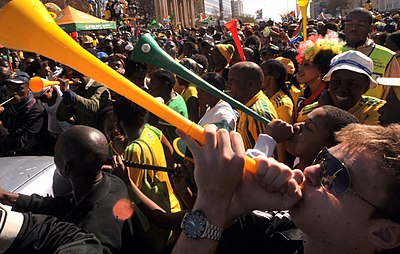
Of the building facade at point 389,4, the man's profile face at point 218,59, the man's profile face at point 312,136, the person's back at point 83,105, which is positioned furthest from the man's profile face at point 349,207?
the building facade at point 389,4

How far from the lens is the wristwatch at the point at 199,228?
1350 millimetres

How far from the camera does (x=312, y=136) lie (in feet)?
7.53

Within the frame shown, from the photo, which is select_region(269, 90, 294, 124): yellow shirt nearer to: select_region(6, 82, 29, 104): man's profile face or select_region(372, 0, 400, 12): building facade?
select_region(6, 82, 29, 104): man's profile face

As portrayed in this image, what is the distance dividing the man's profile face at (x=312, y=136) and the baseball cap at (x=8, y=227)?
157 cm

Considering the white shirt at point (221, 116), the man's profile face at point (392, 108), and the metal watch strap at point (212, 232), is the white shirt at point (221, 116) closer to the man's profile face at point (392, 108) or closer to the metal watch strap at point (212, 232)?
the man's profile face at point (392, 108)

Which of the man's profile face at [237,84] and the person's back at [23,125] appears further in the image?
the person's back at [23,125]

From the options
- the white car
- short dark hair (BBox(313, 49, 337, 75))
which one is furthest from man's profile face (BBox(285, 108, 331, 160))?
short dark hair (BBox(313, 49, 337, 75))

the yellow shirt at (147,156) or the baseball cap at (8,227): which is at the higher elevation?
the baseball cap at (8,227)

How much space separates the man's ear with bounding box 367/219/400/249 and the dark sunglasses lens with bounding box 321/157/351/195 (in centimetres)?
16

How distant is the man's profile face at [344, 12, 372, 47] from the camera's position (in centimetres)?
474

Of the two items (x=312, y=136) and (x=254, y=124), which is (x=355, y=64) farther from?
(x=312, y=136)

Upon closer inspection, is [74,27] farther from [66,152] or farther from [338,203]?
[338,203]

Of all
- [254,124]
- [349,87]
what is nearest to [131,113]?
[254,124]

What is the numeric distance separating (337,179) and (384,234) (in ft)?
0.79
